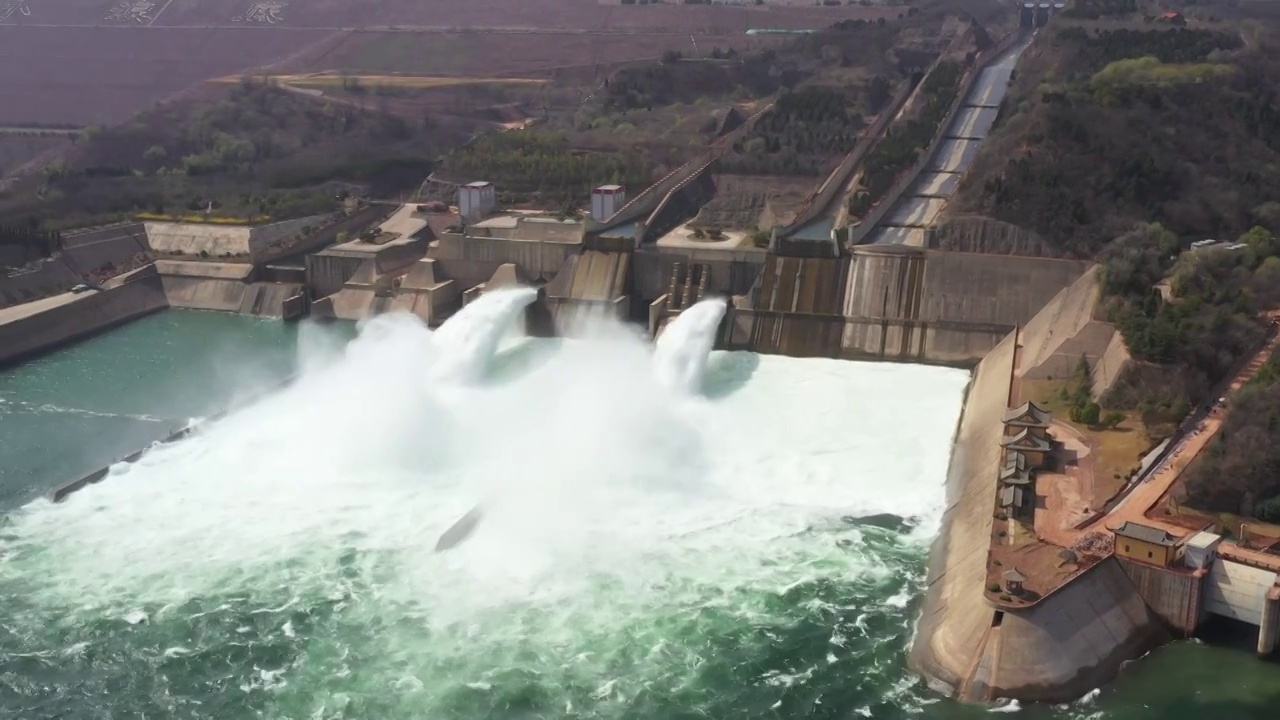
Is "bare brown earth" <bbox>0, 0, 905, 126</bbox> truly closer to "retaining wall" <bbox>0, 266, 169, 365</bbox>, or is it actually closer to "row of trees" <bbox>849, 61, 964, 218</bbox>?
"row of trees" <bbox>849, 61, 964, 218</bbox>

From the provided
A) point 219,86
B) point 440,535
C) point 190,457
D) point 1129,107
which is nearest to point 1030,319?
point 1129,107

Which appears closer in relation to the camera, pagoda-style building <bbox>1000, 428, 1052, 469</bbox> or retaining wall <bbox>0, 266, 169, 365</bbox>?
pagoda-style building <bbox>1000, 428, 1052, 469</bbox>

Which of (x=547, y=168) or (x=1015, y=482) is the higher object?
(x=547, y=168)

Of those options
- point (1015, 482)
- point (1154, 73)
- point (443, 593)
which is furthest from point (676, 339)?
point (1154, 73)

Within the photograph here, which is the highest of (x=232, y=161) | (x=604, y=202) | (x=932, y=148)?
(x=932, y=148)

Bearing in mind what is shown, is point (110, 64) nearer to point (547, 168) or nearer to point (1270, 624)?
point (547, 168)

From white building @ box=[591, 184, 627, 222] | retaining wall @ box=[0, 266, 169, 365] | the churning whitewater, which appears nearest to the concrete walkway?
the churning whitewater
